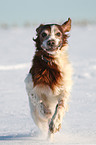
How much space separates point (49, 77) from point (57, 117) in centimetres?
63

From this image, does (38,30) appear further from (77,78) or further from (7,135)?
(77,78)

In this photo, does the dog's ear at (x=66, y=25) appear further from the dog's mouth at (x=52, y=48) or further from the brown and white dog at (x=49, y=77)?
the dog's mouth at (x=52, y=48)

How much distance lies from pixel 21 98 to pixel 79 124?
284 centimetres

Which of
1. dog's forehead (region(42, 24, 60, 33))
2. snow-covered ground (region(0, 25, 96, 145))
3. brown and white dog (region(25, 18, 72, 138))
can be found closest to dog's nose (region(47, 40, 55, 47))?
brown and white dog (region(25, 18, 72, 138))

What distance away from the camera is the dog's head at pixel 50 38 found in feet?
15.1

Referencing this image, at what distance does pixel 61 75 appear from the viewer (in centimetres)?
484

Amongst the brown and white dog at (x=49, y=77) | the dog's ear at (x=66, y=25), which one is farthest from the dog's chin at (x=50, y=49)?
the dog's ear at (x=66, y=25)

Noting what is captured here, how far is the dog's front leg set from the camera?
441 centimetres

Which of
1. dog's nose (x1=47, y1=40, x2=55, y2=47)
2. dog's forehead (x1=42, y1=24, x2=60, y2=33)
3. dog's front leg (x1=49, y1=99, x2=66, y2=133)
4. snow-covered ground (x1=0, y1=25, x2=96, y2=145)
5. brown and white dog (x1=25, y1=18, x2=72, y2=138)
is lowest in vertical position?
snow-covered ground (x1=0, y1=25, x2=96, y2=145)

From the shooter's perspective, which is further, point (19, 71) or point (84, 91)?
point (19, 71)

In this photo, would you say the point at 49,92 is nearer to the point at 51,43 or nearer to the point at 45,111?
the point at 45,111

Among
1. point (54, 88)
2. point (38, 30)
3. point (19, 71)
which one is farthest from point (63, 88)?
→ point (19, 71)

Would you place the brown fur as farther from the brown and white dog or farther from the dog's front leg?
the dog's front leg

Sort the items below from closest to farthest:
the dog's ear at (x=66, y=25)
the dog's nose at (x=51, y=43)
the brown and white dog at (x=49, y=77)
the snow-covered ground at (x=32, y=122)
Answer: the dog's nose at (x=51, y=43), the brown and white dog at (x=49, y=77), the snow-covered ground at (x=32, y=122), the dog's ear at (x=66, y=25)
